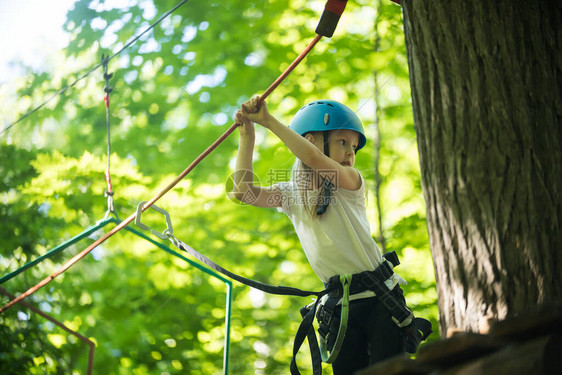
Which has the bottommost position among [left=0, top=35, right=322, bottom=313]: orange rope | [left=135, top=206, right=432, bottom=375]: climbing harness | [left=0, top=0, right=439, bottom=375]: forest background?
[left=135, top=206, right=432, bottom=375]: climbing harness

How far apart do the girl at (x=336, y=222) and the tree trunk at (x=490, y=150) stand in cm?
69

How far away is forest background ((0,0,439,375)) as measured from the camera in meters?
4.71

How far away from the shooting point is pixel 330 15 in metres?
2.07

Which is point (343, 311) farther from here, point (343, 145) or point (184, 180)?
point (184, 180)

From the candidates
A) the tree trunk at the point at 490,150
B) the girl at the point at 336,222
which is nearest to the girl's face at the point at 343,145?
the girl at the point at 336,222

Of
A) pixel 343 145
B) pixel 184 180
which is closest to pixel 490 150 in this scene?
pixel 343 145

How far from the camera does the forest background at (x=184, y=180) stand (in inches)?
185

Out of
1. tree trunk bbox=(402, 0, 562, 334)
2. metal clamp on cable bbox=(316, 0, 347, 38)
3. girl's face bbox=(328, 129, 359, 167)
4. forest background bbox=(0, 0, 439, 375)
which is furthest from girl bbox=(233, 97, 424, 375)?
forest background bbox=(0, 0, 439, 375)

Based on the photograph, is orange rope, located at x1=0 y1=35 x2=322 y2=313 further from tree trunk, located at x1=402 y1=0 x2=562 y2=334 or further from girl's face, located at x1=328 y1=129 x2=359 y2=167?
tree trunk, located at x1=402 y1=0 x2=562 y2=334

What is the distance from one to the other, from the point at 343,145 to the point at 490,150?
1.18m

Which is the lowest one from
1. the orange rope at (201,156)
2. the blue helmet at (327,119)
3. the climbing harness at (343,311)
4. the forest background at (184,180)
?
the climbing harness at (343,311)

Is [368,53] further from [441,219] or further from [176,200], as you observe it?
[441,219]

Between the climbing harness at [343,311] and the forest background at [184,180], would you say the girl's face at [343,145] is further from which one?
the forest background at [184,180]

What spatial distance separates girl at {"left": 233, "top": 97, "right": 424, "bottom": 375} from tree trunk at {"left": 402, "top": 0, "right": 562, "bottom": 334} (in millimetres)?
694
